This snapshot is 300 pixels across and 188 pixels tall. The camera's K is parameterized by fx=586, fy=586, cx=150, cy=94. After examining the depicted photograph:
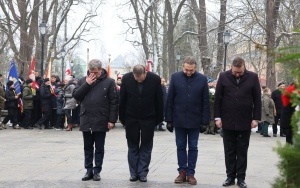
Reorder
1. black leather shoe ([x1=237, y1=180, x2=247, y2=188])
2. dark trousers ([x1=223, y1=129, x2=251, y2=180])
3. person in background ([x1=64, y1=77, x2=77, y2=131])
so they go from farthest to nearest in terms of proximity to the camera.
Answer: person in background ([x1=64, y1=77, x2=77, y2=131])
dark trousers ([x1=223, y1=129, x2=251, y2=180])
black leather shoe ([x1=237, y1=180, x2=247, y2=188])

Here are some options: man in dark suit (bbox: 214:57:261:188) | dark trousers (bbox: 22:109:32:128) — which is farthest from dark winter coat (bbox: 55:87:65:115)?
man in dark suit (bbox: 214:57:261:188)

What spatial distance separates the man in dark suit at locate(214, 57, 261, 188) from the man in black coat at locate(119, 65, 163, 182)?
98cm

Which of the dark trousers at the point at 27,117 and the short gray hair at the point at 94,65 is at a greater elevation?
the short gray hair at the point at 94,65

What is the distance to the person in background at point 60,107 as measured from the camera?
19.8m

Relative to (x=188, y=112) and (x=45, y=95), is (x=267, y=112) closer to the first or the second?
(x=45, y=95)

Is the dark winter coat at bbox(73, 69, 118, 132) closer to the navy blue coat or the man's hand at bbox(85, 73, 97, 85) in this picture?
the man's hand at bbox(85, 73, 97, 85)

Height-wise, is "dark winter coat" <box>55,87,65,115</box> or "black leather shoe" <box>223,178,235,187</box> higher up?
"dark winter coat" <box>55,87,65,115</box>

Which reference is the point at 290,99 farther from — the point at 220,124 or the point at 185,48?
the point at 185,48

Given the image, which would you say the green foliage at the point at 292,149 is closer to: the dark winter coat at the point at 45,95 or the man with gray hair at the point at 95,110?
the man with gray hair at the point at 95,110

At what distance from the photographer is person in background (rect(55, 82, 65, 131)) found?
1977 cm

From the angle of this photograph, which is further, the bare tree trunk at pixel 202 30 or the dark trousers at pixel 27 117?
the bare tree trunk at pixel 202 30

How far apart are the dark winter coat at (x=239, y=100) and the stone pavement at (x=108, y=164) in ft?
3.10

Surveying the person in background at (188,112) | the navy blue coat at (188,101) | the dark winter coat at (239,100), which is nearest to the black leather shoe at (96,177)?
the person in background at (188,112)

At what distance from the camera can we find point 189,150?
845cm
